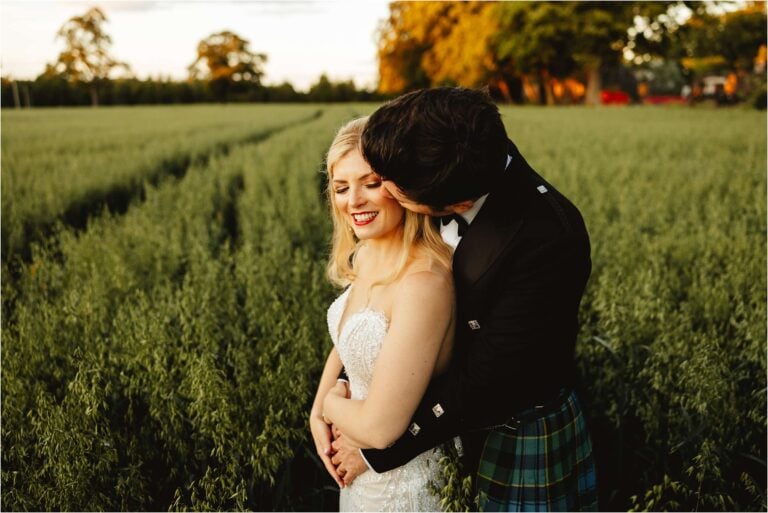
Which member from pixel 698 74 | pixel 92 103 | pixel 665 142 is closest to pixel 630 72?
pixel 698 74

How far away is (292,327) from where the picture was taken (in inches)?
106

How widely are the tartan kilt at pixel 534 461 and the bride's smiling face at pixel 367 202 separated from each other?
64 cm

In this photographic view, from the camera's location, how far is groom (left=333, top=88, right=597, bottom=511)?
116cm

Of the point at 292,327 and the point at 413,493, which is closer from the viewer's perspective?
the point at 413,493

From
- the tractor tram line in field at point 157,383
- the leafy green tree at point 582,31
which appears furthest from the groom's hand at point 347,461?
the leafy green tree at point 582,31

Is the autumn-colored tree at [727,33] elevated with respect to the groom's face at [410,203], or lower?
elevated

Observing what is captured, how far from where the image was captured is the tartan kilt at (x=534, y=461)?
149 cm

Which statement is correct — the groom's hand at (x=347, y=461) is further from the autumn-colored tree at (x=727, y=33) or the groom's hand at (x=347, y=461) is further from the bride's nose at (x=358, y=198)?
the autumn-colored tree at (x=727, y=33)

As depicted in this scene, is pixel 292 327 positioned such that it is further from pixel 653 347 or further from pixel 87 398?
pixel 653 347

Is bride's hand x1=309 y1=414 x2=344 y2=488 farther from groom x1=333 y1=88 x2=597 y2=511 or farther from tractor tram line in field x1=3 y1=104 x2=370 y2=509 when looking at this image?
groom x1=333 y1=88 x2=597 y2=511

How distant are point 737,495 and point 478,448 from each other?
49.1 inches

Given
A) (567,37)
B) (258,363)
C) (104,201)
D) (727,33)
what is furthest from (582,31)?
(258,363)

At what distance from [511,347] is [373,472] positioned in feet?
2.25

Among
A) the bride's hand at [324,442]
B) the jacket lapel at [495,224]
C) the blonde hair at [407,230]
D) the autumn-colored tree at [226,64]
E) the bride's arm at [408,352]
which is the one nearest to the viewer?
the jacket lapel at [495,224]
